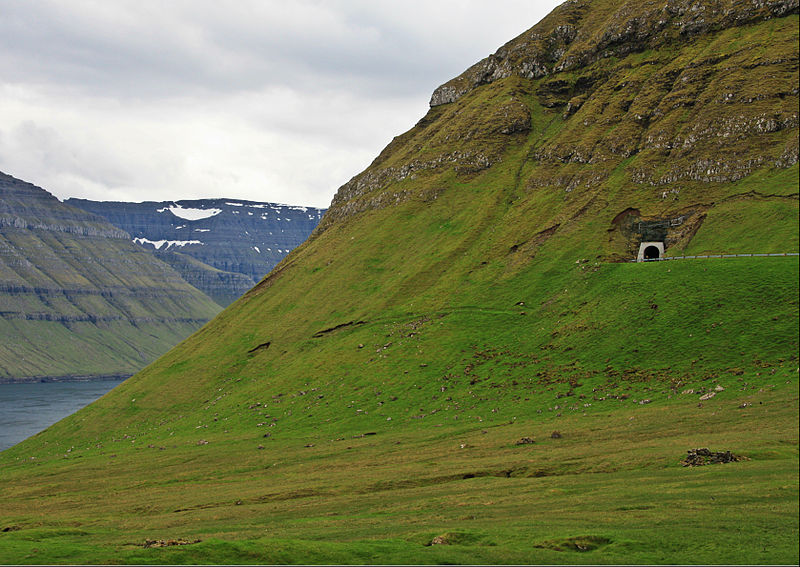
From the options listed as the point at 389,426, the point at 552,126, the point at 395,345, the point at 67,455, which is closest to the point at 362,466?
the point at 389,426

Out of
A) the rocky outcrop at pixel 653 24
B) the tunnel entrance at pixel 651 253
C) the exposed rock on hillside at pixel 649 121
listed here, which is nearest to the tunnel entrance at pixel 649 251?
the tunnel entrance at pixel 651 253

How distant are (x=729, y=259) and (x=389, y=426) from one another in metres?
65.1

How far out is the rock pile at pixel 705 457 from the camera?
54.5 m

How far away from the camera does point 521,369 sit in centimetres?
10800

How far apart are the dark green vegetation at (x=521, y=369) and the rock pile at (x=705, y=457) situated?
1.04 meters

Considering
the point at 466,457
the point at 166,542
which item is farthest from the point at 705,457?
the point at 166,542

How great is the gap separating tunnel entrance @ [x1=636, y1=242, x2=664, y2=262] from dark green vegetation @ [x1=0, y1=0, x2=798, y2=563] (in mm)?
4701

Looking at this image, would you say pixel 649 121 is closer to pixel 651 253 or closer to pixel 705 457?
pixel 651 253

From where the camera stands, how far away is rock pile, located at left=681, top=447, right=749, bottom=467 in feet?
179

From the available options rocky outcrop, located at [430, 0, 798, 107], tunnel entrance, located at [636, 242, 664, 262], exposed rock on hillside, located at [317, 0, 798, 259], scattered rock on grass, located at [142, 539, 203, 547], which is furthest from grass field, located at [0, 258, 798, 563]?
rocky outcrop, located at [430, 0, 798, 107]

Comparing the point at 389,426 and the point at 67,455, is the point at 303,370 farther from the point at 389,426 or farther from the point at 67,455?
the point at 67,455

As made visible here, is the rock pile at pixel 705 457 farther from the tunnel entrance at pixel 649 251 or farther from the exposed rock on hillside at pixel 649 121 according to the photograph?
the tunnel entrance at pixel 649 251

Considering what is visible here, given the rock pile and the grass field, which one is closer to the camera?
the grass field

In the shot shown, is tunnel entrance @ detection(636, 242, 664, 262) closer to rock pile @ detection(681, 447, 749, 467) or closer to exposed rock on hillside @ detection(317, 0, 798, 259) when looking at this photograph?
exposed rock on hillside @ detection(317, 0, 798, 259)
